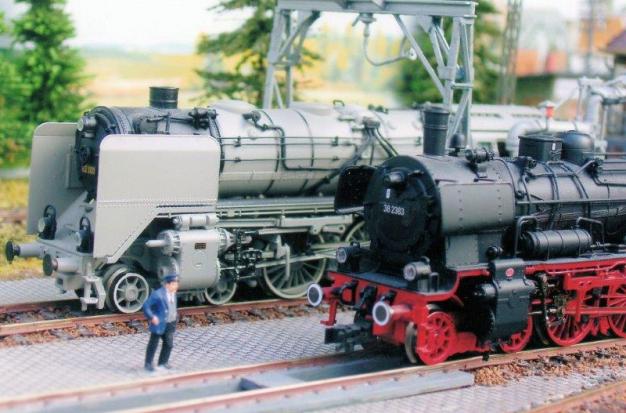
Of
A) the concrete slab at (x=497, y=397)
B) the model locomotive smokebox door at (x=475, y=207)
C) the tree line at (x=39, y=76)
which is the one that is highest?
the tree line at (x=39, y=76)

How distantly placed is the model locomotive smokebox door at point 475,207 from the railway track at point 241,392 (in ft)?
6.14

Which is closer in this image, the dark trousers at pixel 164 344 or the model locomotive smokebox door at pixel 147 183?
the dark trousers at pixel 164 344

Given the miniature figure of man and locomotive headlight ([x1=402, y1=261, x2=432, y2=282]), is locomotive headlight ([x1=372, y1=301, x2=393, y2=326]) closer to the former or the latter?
locomotive headlight ([x1=402, y1=261, x2=432, y2=282])

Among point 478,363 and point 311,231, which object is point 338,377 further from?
point 311,231

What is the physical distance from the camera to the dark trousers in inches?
444

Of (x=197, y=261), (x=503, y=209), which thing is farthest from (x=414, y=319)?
(x=197, y=261)

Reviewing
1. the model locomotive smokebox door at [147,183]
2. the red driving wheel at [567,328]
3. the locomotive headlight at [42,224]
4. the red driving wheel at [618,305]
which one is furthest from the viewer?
the locomotive headlight at [42,224]

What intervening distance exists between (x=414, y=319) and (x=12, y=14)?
19449mm

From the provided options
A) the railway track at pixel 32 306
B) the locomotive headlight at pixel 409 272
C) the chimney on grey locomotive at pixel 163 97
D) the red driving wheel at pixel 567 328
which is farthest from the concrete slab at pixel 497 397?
the chimney on grey locomotive at pixel 163 97

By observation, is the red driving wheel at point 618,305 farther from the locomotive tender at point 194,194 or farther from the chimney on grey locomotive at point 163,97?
the chimney on grey locomotive at point 163,97

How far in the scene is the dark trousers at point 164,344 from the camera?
11273mm

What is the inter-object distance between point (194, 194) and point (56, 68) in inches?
461

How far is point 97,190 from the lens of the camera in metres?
13.0

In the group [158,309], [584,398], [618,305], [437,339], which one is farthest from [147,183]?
[618,305]
